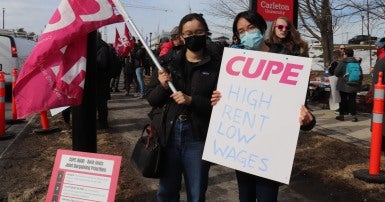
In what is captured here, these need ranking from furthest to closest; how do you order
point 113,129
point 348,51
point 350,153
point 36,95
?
point 348,51 < point 113,129 < point 350,153 < point 36,95

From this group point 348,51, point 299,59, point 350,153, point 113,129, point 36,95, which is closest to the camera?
point 299,59

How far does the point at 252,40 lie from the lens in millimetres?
3605

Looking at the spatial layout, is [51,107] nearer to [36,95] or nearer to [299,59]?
[36,95]

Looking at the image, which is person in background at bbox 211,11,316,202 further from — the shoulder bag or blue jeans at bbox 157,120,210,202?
the shoulder bag

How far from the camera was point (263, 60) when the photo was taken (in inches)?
126

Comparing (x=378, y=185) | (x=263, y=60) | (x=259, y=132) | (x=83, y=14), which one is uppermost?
(x=83, y=14)

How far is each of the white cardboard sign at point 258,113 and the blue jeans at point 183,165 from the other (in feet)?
0.47

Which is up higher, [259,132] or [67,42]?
[67,42]

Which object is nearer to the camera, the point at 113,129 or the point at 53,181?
the point at 53,181

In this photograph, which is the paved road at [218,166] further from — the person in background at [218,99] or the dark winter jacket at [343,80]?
the person in background at [218,99]

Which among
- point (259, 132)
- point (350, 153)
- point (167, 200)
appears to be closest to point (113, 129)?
point (350, 153)

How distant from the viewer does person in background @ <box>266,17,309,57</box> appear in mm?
3315

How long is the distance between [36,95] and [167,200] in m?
1.29

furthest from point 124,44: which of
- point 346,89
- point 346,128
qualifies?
point 346,128
